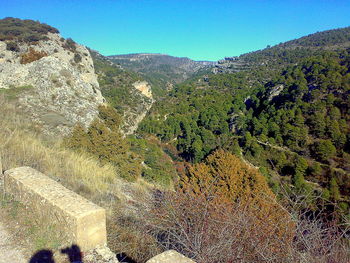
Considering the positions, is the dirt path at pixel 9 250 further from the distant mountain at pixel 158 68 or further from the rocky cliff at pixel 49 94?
the distant mountain at pixel 158 68

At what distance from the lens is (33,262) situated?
7.09ft

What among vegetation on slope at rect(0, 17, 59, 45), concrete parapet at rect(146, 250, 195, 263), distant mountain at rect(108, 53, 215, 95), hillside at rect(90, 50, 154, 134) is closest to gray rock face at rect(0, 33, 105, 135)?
concrete parapet at rect(146, 250, 195, 263)

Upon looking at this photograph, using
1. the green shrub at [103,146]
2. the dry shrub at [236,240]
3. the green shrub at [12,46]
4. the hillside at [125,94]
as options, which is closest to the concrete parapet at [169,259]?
the dry shrub at [236,240]

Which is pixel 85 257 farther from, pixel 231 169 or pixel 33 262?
pixel 231 169

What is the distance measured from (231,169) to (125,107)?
2436cm

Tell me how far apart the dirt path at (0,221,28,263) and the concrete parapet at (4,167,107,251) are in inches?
13.0

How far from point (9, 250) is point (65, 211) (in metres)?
0.64

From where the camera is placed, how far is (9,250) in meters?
2.26

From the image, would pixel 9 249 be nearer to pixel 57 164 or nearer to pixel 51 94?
pixel 57 164

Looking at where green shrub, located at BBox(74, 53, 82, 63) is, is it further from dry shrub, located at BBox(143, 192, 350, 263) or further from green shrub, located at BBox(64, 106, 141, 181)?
dry shrub, located at BBox(143, 192, 350, 263)

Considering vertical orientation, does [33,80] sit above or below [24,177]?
above

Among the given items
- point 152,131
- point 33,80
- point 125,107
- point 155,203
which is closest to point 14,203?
point 155,203

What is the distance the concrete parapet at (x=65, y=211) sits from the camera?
7.57ft

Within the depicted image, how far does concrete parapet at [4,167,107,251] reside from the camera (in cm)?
231
